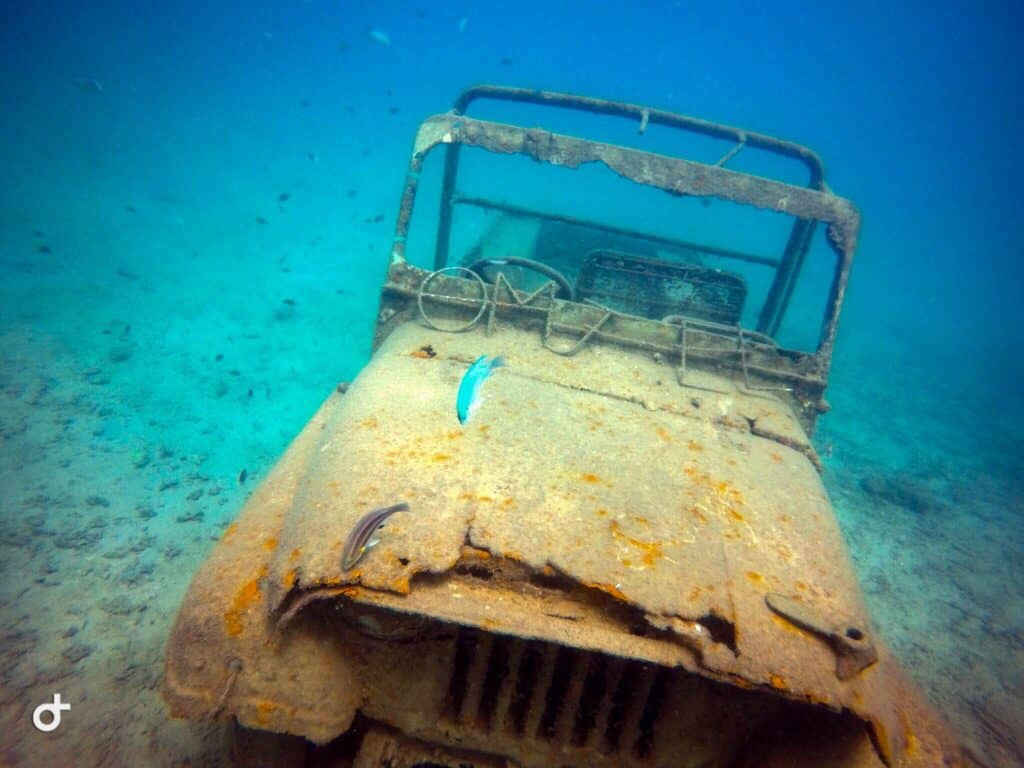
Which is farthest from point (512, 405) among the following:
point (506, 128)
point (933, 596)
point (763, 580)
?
point (933, 596)

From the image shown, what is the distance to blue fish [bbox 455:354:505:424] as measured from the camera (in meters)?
2.14

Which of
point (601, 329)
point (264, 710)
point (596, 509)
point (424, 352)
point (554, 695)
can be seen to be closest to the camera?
point (264, 710)

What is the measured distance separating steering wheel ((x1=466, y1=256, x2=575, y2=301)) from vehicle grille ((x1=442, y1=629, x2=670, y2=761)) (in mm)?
2464

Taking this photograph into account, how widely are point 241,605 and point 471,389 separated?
1.19 meters

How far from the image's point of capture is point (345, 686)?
158 cm

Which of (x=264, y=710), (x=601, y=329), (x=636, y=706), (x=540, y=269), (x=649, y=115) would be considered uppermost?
(x=649, y=115)

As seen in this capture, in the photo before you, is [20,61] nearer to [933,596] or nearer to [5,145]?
[5,145]

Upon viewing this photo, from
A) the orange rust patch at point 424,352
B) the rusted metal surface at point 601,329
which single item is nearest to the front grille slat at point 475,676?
the orange rust patch at point 424,352

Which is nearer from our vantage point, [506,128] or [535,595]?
[535,595]

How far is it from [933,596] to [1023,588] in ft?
4.78

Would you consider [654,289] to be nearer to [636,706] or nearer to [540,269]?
[540,269]

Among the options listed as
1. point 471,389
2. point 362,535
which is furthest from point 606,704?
point 471,389

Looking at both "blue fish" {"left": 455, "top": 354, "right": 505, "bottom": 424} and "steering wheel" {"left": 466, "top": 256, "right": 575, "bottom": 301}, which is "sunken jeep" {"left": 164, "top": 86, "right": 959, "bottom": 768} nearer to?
"blue fish" {"left": 455, "top": 354, "right": 505, "bottom": 424}

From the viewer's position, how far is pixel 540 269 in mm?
3459
